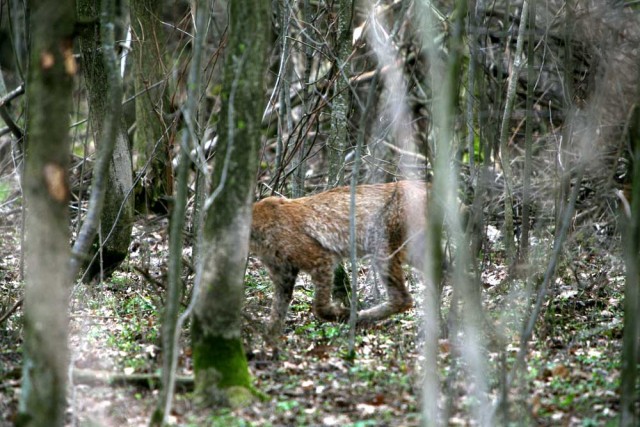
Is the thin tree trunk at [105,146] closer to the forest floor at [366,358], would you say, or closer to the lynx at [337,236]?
the forest floor at [366,358]

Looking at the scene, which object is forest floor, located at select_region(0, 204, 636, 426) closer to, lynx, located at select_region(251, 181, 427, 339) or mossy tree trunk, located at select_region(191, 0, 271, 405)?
mossy tree trunk, located at select_region(191, 0, 271, 405)

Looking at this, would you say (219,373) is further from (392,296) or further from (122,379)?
(392,296)

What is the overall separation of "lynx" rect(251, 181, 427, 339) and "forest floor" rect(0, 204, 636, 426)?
46 cm

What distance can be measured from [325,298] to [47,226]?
428cm

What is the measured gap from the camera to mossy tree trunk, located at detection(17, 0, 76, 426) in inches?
197

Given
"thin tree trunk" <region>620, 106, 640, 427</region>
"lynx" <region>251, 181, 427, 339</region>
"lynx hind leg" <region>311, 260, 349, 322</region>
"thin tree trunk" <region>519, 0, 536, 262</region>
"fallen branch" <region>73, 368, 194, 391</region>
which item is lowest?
"fallen branch" <region>73, 368, 194, 391</region>

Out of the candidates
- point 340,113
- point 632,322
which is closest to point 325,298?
point 340,113

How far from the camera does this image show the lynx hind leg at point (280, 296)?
8.45 metres

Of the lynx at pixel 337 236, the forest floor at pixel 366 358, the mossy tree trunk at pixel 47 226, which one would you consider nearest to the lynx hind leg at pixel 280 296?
the lynx at pixel 337 236

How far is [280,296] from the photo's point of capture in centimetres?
880

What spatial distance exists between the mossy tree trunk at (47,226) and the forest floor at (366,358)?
0.57 metres

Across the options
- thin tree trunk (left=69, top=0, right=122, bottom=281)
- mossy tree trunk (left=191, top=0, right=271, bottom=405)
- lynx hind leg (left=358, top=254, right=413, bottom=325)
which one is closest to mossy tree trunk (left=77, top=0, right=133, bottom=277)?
lynx hind leg (left=358, top=254, right=413, bottom=325)

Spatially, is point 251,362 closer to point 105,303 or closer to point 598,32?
point 105,303

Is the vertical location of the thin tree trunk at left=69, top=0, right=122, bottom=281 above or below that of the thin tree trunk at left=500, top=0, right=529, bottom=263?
below
